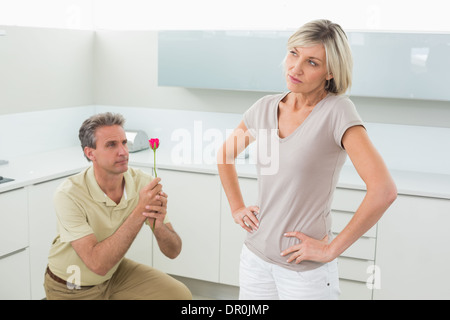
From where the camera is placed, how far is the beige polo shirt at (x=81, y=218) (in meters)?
2.09

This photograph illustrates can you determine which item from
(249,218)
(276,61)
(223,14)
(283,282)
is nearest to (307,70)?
(249,218)

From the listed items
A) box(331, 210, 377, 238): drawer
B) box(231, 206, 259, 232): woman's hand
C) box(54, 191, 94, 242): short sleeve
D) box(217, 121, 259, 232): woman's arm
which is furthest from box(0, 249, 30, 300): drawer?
box(331, 210, 377, 238): drawer

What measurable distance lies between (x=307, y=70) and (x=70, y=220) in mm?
1081

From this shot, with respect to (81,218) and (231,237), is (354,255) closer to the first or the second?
(231,237)

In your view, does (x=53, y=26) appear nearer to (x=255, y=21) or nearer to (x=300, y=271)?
(x=255, y=21)

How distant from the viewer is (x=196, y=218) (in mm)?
3318

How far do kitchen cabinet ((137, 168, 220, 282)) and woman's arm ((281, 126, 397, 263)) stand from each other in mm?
1641

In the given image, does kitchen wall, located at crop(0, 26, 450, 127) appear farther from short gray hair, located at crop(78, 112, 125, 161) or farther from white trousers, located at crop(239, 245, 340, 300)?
white trousers, located at crop(239, 245, 340, 300)

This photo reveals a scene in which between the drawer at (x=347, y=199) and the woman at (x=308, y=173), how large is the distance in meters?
1.32

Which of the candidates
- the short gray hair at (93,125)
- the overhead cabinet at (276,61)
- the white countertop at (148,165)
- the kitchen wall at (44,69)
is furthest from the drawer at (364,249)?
the kitchen wall at (44,69)

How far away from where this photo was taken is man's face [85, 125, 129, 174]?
2.19 m

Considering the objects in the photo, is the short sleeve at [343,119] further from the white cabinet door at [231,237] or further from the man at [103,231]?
the white cabinet door at [231,237]

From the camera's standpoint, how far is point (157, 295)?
2.23 metres
